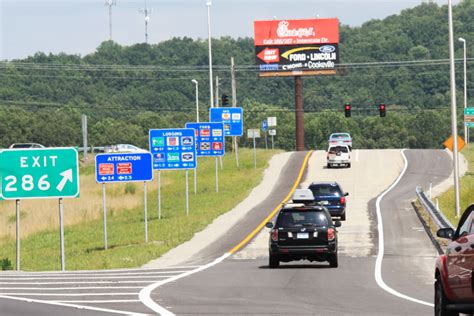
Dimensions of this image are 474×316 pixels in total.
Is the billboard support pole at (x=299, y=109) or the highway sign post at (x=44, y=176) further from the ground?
the billboard support pole at (x=299, y=109)

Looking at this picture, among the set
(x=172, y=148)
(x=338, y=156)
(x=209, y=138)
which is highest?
(x=209, y=138)

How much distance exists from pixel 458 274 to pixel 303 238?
1558 centimetres

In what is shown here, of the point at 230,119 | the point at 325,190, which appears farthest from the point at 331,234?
the point at 230,119

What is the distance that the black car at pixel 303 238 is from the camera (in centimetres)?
2917

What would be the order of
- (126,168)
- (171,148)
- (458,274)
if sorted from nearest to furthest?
(458,274), (126,168), (171,148)

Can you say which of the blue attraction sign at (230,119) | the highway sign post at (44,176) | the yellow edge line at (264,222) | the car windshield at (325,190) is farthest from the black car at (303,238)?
the blue attraction sign at (230,119)

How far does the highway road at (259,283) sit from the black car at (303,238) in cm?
39

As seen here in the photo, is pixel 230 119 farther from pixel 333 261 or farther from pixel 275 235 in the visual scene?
pixel 275 235

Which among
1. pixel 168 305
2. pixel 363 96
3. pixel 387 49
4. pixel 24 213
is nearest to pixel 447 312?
pixel 168 305

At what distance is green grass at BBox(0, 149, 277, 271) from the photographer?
39.5 m

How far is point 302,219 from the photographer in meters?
29.5

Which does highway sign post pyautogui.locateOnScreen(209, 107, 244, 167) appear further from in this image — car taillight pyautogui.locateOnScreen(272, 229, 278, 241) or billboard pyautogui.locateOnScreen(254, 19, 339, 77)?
car taillight pyautogui.locateOnScreen(272, 229, 278, 241)

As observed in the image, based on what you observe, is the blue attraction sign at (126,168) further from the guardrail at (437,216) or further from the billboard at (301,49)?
the billboard at (301,49)

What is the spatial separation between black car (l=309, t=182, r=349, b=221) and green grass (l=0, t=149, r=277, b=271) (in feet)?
16.9
